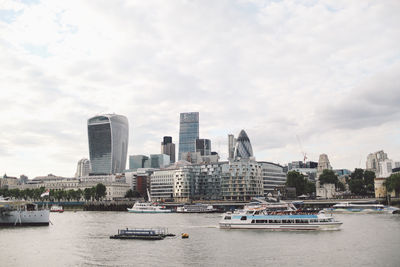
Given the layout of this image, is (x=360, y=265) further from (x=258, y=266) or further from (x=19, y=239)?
(x=19, y=239)

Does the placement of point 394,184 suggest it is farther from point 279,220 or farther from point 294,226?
point 279,220

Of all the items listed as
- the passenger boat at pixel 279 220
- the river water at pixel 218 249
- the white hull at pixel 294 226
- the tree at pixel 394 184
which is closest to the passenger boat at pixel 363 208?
the tree at pixel 394 184

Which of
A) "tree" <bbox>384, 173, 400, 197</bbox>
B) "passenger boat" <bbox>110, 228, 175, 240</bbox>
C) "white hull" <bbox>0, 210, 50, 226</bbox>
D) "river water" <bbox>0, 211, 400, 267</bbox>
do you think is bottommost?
"river water" <bbox>0, 211, 400, 267</bbox>

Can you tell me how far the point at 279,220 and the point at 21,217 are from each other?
224 ft

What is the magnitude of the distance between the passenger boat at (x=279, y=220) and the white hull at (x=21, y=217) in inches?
2008

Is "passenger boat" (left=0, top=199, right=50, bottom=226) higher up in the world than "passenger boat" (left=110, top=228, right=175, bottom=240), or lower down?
Result: higher up

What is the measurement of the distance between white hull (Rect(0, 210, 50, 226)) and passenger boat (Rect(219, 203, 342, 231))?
167 ft

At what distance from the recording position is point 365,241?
68.3 metres

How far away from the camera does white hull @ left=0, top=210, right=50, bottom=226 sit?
107m

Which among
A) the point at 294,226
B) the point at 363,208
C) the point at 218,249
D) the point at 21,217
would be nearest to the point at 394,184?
the point at 363,208

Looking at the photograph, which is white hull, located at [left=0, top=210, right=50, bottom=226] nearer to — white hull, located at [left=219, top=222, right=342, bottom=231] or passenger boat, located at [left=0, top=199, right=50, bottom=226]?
passenger boat, located at [left=0, top=199, right=50, bottom=226]

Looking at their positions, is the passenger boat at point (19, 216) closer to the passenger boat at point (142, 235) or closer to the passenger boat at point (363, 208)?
the passenger boat at point (142, 235)

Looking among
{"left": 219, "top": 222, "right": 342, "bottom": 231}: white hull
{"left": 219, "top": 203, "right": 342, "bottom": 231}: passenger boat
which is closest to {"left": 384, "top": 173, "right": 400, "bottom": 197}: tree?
{"left": 219, "top": 203, "right": 342, "bottom": 231}: passenger boat

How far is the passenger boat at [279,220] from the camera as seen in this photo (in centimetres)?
8800
